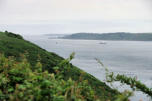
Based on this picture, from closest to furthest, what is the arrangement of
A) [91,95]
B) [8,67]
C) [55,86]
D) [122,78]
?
1. [55,86]
2. [91,95]
3. [8,67]
4. [122,78]

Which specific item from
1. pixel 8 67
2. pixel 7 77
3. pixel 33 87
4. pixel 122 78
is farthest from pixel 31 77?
pixel 122 78

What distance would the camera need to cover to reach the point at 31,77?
417 centimetres

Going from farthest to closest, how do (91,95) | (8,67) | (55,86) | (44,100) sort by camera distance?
(8,67), (91,95), (55,86), (44,100)

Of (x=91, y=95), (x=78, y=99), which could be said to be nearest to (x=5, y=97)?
(x=78, y=99)

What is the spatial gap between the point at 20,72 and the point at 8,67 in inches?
23.1

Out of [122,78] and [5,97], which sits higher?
[5,97]

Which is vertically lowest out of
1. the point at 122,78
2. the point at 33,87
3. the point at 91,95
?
the point at 122,78

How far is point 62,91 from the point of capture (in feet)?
13.4

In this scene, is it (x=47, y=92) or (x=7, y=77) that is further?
(x=7, y=77)

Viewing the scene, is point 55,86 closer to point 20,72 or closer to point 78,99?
point 78,99

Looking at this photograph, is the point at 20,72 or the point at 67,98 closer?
the point at 67,98

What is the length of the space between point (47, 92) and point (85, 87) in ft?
3.64

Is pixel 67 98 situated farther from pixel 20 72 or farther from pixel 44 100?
pixel 20 72

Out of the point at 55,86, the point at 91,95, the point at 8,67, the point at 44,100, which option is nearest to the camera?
the point at 44,100
